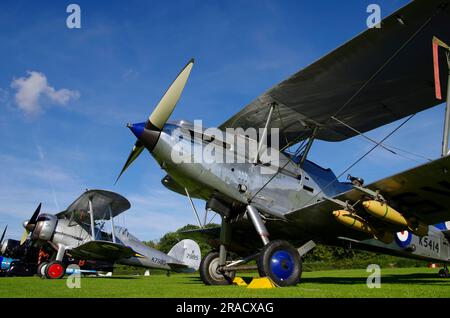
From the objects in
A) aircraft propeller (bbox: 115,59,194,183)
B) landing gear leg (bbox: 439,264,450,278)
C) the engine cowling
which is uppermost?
aircraft propeller (bbox: 115,59,194,183)

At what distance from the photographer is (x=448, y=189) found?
6945 mm

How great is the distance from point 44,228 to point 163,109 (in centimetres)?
1313

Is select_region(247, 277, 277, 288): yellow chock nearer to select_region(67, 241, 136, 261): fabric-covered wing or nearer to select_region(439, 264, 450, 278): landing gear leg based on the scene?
select_region(67, 241, 136, 261): fabric-covered wing

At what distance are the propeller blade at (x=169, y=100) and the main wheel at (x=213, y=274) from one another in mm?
3523

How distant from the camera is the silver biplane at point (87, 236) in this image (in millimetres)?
16156

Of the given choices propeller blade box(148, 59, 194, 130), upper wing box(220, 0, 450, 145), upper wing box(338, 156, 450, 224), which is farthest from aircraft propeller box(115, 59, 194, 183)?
upper wing box(338, 156, 450, 224)

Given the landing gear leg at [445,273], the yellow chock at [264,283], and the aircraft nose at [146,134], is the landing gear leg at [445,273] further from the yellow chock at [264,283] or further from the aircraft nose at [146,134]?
the aircraft nose at [146,134]

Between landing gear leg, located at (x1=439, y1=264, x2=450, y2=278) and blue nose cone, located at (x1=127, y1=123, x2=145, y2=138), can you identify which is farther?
landing gear leg, located at (x1=439, y1=264, x2=450, y2=278)

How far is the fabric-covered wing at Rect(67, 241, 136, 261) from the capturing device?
621 inches

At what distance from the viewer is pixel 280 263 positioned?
273 inches

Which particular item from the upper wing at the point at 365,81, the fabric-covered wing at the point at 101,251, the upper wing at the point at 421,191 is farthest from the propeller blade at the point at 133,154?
the fabric-covered wing at the point at 101,251

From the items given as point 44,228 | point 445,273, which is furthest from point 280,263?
point 44,228

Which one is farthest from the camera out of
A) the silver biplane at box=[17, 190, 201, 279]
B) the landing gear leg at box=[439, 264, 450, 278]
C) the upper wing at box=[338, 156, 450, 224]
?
the silver biplane at box=[17, 190, 201, 279]
